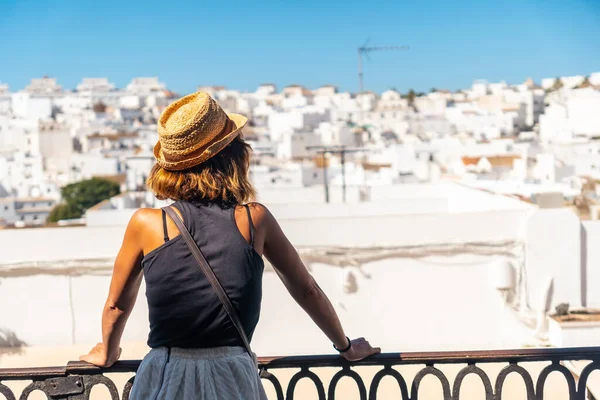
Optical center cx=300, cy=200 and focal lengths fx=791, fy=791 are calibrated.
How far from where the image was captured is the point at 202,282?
181 centimetres

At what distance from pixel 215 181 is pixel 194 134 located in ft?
0.40

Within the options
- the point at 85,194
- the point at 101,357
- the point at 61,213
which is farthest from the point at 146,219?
the point at 85,194

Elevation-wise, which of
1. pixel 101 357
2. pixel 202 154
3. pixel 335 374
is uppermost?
pixel 202 154

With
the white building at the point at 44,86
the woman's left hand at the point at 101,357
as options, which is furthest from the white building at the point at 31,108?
the woman's left hand at the point at 101,357

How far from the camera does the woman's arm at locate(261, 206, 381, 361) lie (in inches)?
74.7

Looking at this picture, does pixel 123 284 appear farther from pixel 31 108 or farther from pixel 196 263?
pixel 31 108

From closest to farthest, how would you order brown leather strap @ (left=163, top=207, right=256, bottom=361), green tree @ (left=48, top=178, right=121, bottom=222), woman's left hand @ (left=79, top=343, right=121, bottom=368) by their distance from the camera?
brown leather strap @ (left=163, top=207, right=256, bottom=361), woman's left hand @ (left=79, top=343, right=121, bottom=368), green tree @ (left=48, top=178, right=121, bottom=222)

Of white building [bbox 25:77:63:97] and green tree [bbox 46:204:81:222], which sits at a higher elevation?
white building [bbox 25:77:63:97]

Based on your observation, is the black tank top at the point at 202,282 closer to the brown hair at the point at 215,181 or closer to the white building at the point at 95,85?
the brown hair at the point at 215,181

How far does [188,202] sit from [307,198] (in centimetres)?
1449

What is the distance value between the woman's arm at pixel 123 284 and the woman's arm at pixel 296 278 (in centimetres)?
30

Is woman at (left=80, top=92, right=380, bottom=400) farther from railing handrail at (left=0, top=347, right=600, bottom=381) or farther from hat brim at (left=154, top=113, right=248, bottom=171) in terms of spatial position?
railing handrail at (left=0, top=347, right=600, bottom=381)

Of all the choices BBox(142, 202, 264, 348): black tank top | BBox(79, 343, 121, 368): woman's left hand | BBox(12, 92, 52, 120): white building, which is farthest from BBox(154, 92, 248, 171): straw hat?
BBox(12, 92, 52, 120): white building

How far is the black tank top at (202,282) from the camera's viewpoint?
181 cm
